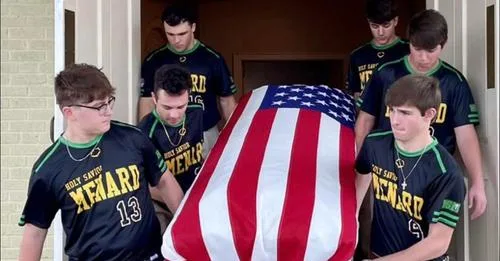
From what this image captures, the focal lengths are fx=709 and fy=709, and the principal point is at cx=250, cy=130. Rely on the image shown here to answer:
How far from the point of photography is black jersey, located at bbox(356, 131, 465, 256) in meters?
2.07

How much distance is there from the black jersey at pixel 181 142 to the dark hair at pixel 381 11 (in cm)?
87

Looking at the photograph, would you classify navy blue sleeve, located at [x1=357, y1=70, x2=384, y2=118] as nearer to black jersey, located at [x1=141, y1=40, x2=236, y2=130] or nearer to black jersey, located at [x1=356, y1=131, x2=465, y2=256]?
black jersey, located at [x1=356, y1=131, x2=465, y2=256]

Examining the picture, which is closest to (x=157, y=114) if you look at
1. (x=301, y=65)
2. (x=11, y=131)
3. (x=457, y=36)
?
(x=457, y=36)

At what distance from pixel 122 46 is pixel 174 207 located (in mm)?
931

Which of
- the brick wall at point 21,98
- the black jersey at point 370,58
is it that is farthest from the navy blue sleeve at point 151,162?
the brick wall at point 21,98

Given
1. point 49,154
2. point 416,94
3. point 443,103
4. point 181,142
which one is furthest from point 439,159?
point 49,154

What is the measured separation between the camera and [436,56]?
8.05 ft

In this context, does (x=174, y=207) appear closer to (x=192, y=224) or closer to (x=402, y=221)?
(x=192, y=224)

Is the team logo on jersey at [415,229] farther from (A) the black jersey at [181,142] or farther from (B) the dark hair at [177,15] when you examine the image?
(B) the dark hair at [177,15]

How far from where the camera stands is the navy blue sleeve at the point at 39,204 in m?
2.15

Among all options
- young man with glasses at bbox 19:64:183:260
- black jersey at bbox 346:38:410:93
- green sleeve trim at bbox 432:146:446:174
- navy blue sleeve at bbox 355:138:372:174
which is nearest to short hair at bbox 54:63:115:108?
young man with glasses at bbox 19:64:183:260

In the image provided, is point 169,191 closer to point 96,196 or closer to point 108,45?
point 96,196

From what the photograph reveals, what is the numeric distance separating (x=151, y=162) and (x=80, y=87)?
355mm

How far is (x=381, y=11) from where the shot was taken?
3.04m
